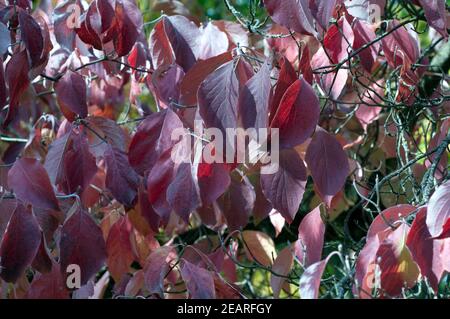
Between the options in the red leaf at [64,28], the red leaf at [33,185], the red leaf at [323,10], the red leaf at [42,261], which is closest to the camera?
the red leaf at [323,10]

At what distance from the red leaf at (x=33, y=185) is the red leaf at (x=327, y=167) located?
419mm

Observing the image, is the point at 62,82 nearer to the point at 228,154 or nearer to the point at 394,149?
the point at 228,154

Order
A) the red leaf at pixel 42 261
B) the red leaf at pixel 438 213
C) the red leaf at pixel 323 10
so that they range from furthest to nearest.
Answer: the red leaf at pixel 42 261
the red leaf at pixel 323 10
the red leaf at pixel 438 213

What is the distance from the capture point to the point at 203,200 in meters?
1.24

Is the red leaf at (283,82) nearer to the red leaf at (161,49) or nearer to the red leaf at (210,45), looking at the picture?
the red leaf at (210,45)

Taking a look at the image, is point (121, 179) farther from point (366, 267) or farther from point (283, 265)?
point (366, 267)

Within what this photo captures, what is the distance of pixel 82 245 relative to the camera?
1331 millimetres

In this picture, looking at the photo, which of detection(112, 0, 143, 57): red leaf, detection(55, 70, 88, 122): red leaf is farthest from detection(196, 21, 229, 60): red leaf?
detection(55, 70, 88, 122): red leaf

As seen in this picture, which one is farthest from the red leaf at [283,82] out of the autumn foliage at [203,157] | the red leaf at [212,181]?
the red leaf at [212,181]

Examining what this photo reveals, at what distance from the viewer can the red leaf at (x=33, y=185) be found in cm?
126

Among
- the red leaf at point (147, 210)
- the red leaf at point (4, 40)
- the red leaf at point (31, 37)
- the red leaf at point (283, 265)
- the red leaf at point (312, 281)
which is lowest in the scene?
the red leaf at point (283, 265)

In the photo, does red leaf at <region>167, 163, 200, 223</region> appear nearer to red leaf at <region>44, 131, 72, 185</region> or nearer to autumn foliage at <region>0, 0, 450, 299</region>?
autumn foliage at <region>0, 0, 450, 299</region>
